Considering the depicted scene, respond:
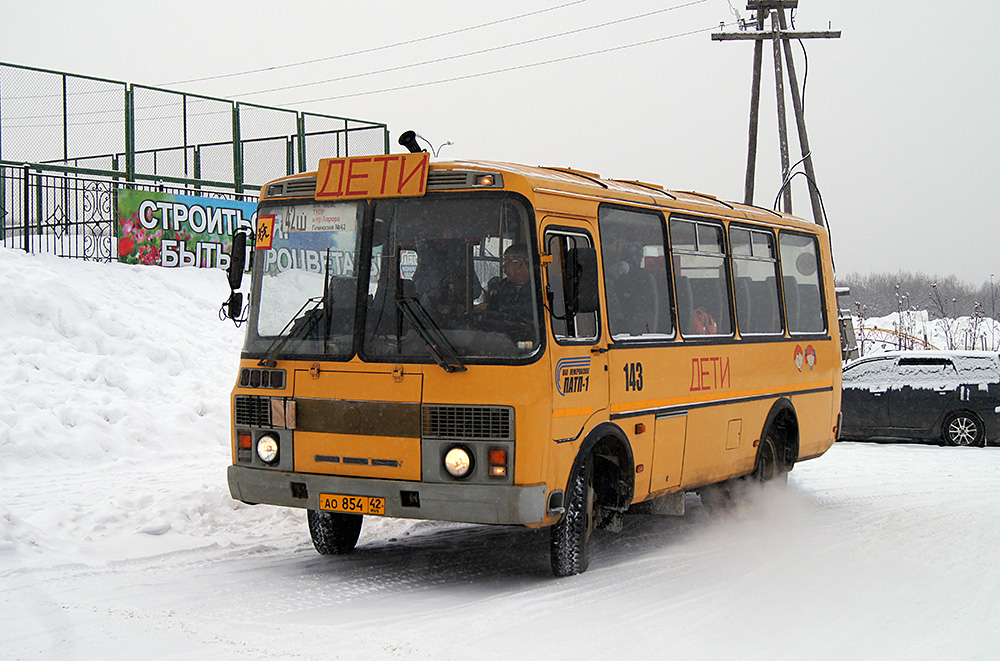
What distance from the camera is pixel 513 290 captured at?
734 cm

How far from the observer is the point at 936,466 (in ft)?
49.7

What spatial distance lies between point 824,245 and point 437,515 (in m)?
8.01

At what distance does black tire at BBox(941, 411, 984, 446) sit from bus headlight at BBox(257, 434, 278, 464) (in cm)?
1372

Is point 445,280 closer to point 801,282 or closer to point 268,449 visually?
point 268,449

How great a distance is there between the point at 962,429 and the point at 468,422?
44.0 feet

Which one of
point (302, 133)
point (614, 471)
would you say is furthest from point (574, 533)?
point (302, 133)

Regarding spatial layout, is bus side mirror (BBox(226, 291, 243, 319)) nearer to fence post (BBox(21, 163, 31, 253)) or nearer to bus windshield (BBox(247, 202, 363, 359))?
bus windshield (BBox(247, 202, 363, 359))

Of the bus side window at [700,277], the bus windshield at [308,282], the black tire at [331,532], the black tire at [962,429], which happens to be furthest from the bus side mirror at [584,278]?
the black tire at [962,429]

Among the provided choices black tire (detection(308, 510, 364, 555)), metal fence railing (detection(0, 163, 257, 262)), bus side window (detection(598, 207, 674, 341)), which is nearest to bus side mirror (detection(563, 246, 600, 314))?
bus side window (detection(598, 207, 674, 341))

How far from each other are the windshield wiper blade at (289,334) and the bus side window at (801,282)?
6113 millimetres

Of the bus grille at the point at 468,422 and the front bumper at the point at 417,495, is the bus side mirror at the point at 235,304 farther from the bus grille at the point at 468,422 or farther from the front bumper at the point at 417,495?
the bus grille at the point at 468,422

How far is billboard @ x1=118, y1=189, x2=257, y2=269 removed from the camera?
866 inches

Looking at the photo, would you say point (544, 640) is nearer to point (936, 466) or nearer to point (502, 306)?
point (502, 306)

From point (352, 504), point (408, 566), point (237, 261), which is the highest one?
point (237, 261)
